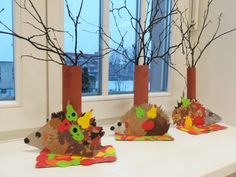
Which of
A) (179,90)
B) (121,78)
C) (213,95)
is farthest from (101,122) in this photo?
(213,95)

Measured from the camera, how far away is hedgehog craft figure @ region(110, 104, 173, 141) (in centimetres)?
84

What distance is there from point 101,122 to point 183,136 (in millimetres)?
316

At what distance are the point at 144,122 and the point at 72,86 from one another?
287 mm

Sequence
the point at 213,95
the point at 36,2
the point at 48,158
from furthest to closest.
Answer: the point at 213,95, the point at 36,2, the point at 48,158

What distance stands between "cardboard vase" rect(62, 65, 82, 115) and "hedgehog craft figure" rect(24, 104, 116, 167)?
0.02 meters

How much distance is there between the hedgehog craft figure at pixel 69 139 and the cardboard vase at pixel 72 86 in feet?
0.07

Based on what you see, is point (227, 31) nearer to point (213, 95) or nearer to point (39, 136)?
point (213, 95)

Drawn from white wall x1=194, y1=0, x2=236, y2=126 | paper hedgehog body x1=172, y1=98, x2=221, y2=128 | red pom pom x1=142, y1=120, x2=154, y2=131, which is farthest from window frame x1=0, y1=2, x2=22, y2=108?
white wall x1=194, y1=0, x2=236, y2=126

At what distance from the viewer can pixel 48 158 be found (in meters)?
0.63

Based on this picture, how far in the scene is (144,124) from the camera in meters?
0.83

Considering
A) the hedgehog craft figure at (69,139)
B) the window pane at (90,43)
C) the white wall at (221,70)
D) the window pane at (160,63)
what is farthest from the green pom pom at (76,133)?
the white wall at (221,70)

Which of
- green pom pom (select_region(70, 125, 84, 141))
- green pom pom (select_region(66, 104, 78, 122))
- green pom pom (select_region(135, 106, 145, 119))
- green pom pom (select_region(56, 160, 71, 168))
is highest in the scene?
green pom pom (select_region(66, 104, 78, 122))

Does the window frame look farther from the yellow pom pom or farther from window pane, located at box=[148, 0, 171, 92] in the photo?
window pane, located at box=[148, 0, 171, 92]

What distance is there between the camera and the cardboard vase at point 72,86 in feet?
2.20
